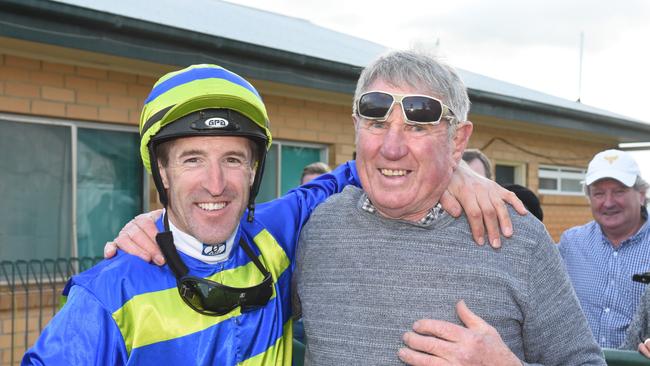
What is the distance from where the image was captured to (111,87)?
5746 mm

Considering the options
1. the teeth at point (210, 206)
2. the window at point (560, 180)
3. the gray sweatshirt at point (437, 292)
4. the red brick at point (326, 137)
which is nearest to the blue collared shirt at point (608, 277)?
the gray sweatshirt at point (437, 292)

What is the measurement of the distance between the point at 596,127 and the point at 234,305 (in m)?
9.94

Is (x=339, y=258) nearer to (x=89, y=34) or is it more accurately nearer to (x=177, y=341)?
(x=177, y=341)

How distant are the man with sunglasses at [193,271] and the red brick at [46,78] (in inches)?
144

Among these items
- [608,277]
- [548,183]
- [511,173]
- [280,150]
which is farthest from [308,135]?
[548,183]

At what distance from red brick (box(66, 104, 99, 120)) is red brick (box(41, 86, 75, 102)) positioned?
0.07 meters

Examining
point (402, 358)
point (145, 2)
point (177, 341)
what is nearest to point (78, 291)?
point (177, 341)

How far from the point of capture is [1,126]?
5195 mm

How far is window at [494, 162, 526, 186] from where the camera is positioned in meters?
10.7

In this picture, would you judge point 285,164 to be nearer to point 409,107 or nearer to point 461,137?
point 461,137

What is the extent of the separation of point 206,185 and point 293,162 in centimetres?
→ 539

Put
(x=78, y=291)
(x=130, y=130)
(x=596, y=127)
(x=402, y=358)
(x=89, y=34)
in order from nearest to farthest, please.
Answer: (x=78, y=291) < (x=402, y=358) < (x=89, y=34) < (x=130, y=130) < (x=596, y=127)

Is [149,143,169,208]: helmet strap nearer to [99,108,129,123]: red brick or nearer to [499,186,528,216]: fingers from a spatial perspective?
[499,186,528,216]: fingers

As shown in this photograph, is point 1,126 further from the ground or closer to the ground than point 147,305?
further from the ground
